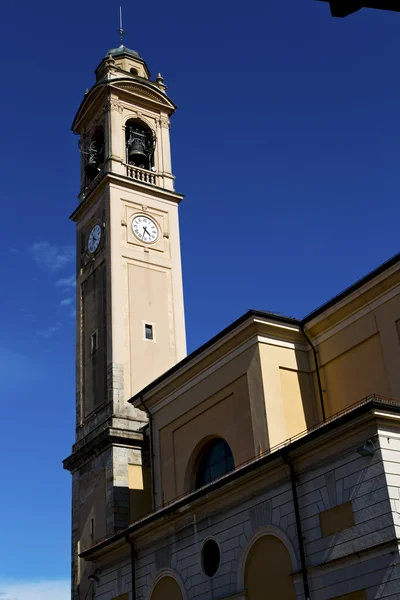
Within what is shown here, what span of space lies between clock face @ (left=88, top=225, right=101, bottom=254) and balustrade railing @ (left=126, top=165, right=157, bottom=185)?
306 cm

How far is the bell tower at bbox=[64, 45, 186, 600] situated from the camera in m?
29.7

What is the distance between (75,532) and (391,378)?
52.9 feet

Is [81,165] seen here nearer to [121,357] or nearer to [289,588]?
[121,357]

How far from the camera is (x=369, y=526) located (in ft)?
49.4

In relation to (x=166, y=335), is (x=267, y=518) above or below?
below

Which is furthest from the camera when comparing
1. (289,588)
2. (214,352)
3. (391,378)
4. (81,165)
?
(81,165)

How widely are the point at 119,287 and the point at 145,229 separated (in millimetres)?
3907

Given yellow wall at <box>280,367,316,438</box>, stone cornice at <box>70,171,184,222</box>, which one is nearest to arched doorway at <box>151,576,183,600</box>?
yellow wall at <box>280,367,316,438</box>

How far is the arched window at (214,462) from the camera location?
79.4 ft

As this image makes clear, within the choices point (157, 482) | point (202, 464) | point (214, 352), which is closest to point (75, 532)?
point (157, 482)

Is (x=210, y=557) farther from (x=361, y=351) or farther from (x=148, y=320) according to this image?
(x=148, y=320)

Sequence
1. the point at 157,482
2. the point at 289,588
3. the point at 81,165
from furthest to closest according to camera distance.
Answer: the point at 81,165 < the point at 157,482 < the point at 289,588

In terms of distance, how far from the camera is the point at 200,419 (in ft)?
82.9

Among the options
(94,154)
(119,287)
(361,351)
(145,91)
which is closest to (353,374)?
(361,351)
